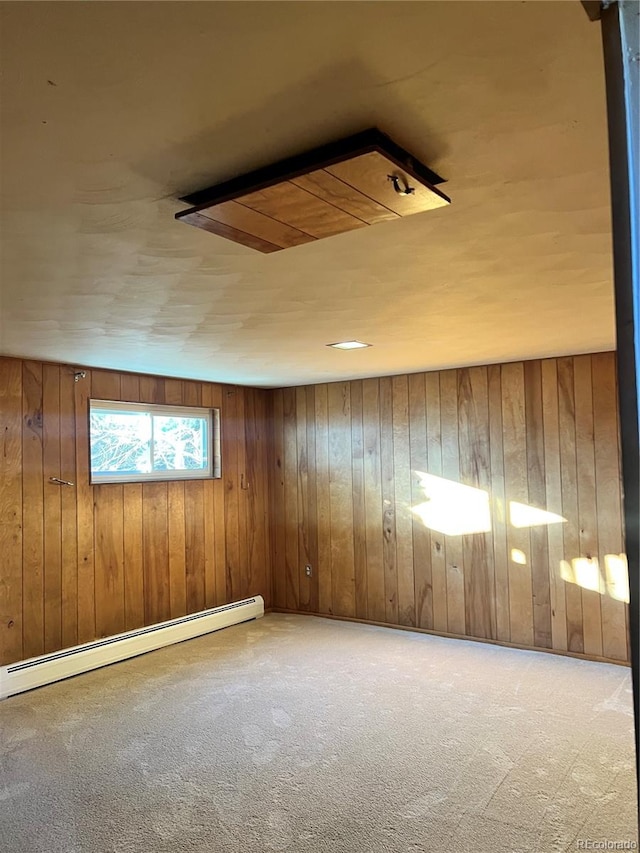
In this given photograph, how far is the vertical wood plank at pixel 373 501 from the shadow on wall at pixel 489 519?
1.18ft

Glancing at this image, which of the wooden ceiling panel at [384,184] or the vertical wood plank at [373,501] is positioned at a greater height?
the wooden ceiling panel at [384,184]

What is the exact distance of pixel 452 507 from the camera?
14.8 feet

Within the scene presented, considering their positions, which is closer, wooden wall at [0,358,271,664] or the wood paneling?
wooden wall at [0,358,271,664]

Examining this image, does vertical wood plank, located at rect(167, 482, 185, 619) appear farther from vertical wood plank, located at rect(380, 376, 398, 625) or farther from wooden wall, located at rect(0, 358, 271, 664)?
vertical wood plank, located at rect(380, 376, 398, 625)

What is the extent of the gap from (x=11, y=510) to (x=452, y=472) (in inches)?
120

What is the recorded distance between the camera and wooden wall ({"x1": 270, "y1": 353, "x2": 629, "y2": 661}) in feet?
13.0

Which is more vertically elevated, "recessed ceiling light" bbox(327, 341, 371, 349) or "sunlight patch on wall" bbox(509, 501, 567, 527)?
"recessed ceiling light" bbox(327, 341, 371, 349)

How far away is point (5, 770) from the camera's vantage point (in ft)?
8.57

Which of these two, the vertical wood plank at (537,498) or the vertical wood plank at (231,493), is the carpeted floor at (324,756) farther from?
the vertical wood plank at (231,493)

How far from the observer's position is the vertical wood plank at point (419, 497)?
4629mm

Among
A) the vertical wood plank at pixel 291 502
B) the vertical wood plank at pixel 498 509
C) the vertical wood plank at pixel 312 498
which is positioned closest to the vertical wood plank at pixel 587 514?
the vertical wood plank at pixel 498 509

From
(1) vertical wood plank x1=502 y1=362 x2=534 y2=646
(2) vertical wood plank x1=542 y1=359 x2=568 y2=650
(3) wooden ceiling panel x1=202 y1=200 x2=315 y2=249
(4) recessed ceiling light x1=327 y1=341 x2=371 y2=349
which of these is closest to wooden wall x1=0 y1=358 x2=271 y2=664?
(4) recessed ceiling light x1=327 y1=341 x2=371 y2=349

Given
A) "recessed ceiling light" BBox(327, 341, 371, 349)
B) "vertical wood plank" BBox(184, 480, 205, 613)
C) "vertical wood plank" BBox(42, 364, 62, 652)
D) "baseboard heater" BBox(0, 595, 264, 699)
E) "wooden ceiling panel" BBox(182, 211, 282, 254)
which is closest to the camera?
"wooden ceiling panel" BBox(182, 211, 282, 254)

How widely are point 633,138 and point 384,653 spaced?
3.97 meters
